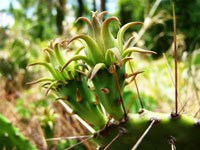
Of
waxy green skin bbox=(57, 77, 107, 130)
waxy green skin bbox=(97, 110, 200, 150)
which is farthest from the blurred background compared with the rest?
waxy green skin bbox=(57, 77, 107, 130)

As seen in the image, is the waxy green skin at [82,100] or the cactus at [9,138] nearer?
the waxy green skin at [82,100]

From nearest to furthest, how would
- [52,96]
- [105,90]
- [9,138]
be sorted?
[105,90]
[9,138]
[52,96]

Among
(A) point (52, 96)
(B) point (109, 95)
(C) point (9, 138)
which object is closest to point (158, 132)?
(B) point (109, 95)

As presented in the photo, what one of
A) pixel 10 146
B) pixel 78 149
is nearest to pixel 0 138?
pixel 10 146

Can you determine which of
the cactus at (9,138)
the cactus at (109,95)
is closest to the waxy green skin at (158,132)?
the cactus at (109,95)

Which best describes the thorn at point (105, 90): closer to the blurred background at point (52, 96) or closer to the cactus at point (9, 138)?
the blurred background at point (52, 96)

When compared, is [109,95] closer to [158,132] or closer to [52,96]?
[158,132]

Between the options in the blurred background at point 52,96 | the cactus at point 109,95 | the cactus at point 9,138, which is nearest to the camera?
the cactus at point 109,95
